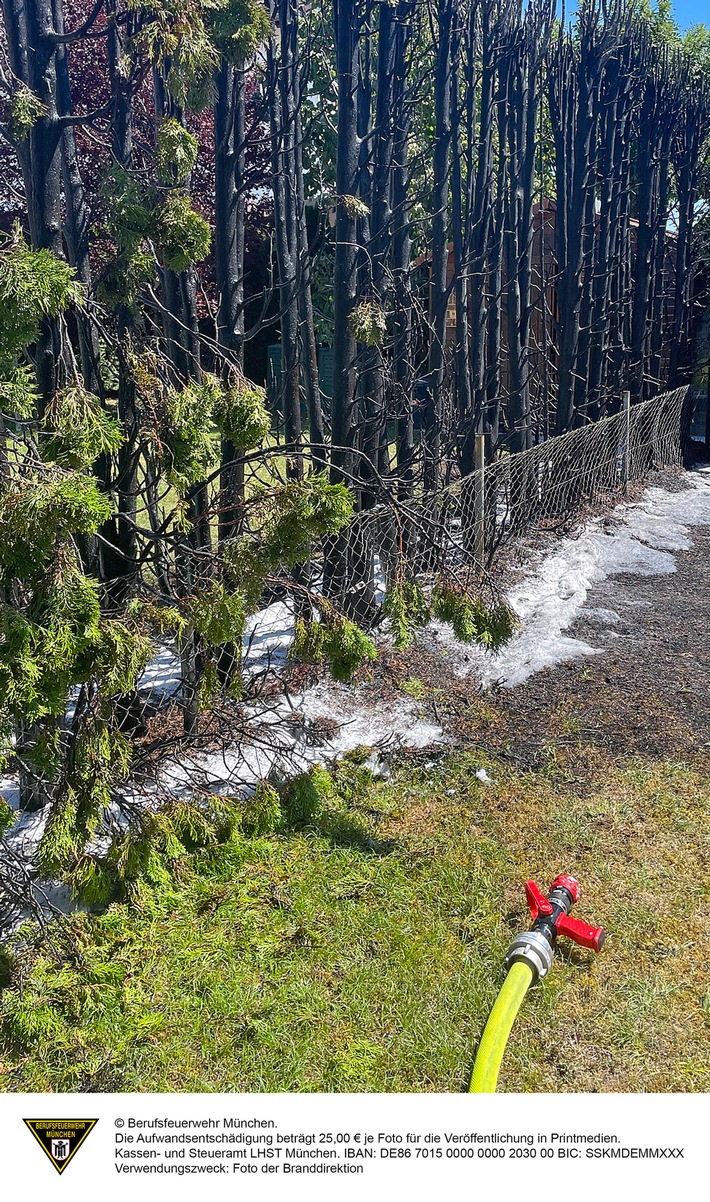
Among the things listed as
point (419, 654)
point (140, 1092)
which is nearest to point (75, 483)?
point (140, 1092)

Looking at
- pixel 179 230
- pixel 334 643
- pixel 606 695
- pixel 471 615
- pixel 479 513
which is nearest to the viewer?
pixel 179 230

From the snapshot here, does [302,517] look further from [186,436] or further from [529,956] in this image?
[529,956]

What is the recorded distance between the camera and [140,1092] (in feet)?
8.48

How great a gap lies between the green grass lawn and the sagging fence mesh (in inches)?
45.1

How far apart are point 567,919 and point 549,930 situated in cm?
8

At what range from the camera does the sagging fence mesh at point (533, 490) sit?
520 centimetres

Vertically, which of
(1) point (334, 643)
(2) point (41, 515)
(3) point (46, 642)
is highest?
(2) point (41, 515)

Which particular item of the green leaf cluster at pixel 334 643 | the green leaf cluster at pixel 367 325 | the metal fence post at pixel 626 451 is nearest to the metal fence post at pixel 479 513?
the green leaf cluster at pixel 367 325

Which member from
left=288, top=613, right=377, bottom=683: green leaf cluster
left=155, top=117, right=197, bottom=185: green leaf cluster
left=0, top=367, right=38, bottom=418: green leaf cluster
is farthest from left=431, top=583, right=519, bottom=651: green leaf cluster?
left=155, top=117, right=197, bottom=185: green leaf cluster

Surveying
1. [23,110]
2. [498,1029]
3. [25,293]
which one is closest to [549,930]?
[498,1029]
